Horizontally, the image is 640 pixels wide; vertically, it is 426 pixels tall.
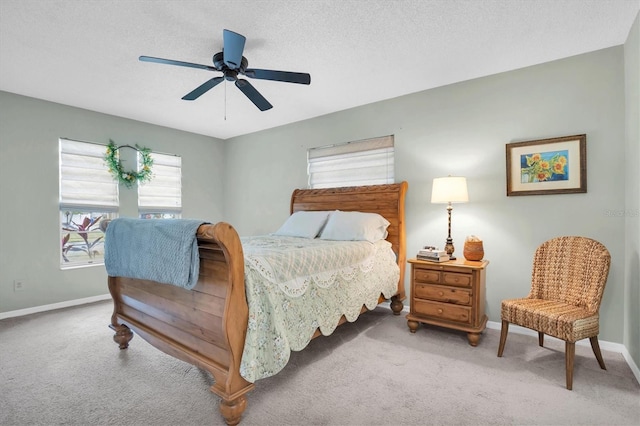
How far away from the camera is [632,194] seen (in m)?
2.32

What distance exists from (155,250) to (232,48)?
4.78ft

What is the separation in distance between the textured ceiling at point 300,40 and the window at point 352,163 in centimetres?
65

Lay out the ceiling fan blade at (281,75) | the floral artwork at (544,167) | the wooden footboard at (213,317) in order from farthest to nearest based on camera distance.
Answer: the floral artwork at (544,167), the ceiling fan blade at (281,75), the wooden footboard at (213,317)

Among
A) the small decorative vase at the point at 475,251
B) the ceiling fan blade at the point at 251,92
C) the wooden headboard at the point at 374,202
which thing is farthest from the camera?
the wooden headboard at the point at 374,202

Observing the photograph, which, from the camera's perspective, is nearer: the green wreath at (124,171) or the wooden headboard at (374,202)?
the wooden headboard at (374,202)

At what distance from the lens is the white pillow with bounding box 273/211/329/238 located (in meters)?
3.60

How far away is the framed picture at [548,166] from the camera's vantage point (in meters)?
2.70

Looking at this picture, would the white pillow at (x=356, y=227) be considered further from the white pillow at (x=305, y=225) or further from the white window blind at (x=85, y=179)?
the white window blind at (x=85, y=179)

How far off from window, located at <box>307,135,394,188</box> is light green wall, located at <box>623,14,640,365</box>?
2.08 metres

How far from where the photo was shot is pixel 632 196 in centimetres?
232

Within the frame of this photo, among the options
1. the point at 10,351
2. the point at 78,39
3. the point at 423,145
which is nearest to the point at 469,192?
the point at 423,145

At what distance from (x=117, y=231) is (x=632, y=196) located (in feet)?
13.1

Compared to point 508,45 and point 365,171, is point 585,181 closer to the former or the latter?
point 508,45

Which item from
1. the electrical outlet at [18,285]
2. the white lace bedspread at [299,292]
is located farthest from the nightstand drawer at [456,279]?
the electrical outlet at [18,285]
